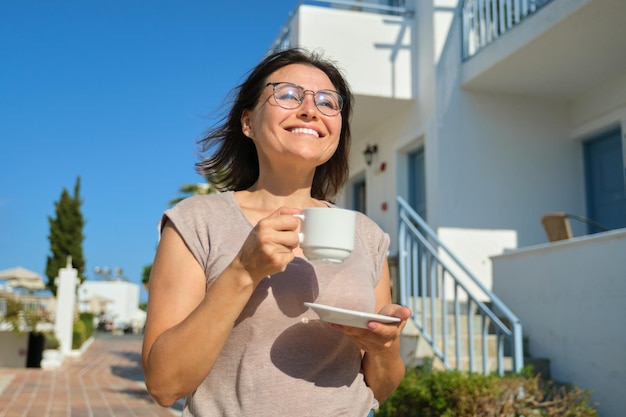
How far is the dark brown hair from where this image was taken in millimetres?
1505

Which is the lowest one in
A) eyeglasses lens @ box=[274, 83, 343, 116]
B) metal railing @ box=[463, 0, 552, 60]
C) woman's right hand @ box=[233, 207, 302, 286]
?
woman's right hand @ box=[233, 207, 302, 286]

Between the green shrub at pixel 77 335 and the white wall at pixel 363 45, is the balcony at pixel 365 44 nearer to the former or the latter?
the white wall at pixel 363 45

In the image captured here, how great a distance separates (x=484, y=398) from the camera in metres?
3.67

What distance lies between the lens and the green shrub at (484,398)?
12.1 feet

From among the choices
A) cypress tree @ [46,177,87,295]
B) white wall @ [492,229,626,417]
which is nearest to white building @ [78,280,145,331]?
cypress tree @ [46,177,87,295]

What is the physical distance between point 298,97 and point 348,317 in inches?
20.7

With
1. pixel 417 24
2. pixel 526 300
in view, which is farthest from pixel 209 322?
pixel 417 24

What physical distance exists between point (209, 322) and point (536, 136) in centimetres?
749

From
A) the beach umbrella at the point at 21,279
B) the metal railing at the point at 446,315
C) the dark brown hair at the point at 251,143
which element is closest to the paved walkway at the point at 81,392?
the metal railing at the point at 446,315

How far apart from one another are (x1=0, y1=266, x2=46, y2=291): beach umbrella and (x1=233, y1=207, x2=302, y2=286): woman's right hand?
79.0 ft

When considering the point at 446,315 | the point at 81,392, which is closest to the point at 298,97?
the point at 446,315

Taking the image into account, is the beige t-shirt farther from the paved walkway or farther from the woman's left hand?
the paved walkway

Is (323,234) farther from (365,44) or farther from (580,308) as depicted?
(365,44)

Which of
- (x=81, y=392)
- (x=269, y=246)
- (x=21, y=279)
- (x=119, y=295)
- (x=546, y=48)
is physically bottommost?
(x=81, y=392)
